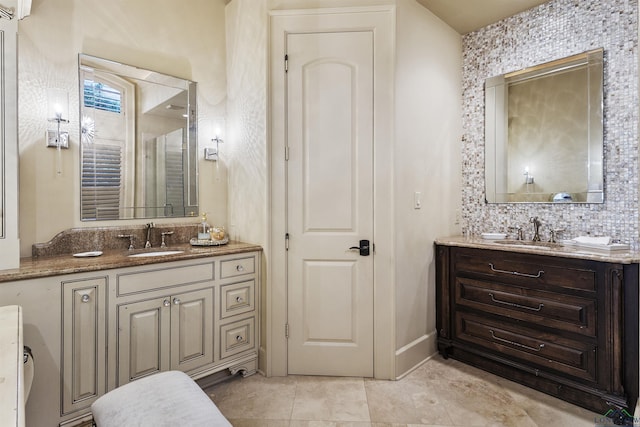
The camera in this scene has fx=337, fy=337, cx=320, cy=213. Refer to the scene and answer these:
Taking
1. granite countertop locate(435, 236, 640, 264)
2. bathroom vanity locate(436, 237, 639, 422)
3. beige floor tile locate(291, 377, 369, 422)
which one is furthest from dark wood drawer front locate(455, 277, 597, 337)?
beige floor tile locate(291, 377, 369, 422)

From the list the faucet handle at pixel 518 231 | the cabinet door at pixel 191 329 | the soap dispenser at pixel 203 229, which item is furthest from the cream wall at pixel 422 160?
the soap dispenser at pixel 203 229

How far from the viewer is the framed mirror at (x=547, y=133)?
2.47 metres

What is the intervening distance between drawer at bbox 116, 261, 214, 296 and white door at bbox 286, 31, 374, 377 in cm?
60

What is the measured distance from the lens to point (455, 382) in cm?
241

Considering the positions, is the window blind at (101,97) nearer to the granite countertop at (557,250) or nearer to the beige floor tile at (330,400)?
the beige floor tile at (330,400)

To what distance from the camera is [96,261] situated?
189 cm

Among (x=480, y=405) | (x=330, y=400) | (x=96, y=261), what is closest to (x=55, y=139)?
(x=96, y=261)

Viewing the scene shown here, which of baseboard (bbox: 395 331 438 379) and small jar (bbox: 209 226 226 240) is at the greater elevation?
small jar (bbox: 209 226 226 240)

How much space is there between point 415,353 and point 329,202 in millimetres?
1363

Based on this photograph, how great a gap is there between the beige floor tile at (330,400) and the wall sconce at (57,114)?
226 centimetres

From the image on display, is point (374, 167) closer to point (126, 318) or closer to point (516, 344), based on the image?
point (516, 344)

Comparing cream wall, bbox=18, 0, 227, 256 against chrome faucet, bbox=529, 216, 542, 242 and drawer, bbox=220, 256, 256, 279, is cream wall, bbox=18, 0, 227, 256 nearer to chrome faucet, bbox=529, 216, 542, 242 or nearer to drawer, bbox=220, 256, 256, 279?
drawer, bbox=220, 256, 256, 279

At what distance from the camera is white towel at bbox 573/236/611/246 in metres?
2.21

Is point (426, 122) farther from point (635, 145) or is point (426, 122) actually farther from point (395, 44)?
point (635, 145)
